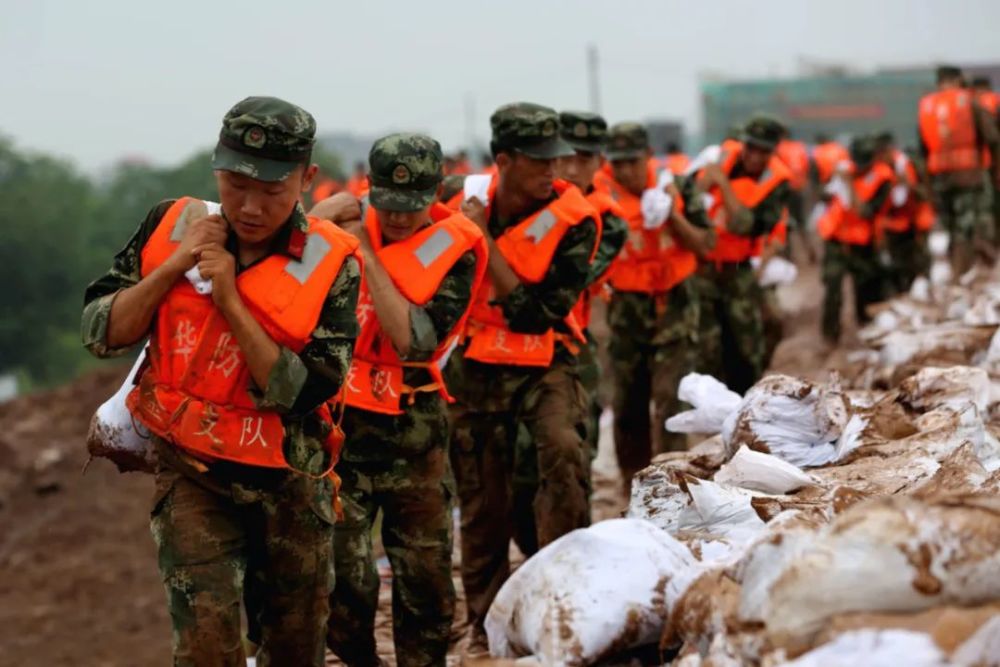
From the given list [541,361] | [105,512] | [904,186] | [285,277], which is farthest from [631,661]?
[105,512]

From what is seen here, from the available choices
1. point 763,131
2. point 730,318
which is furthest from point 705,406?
point 763,131

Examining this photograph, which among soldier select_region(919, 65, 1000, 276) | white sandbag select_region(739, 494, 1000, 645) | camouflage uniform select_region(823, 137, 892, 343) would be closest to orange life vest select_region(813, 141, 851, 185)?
camouflage uniform select_region(823, 137, 892, 343)

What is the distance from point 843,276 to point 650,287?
6.46 meters

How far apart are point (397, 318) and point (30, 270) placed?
65.9 metres

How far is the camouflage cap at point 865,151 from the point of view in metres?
14.4

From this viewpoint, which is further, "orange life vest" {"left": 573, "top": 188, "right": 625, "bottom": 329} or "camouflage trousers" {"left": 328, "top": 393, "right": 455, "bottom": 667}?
"orange life vest" {"left": 573, "top": 188, "right": 625, "bottom": 329}

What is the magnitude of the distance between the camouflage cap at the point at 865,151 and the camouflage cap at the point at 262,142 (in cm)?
1113

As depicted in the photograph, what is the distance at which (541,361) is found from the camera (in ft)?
20.5

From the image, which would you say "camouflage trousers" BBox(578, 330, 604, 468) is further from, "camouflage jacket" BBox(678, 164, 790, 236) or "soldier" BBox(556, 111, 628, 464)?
"camouflage jacket" BBox(678, 164, 790, 236)

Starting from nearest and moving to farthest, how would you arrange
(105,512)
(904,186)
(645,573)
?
(645,573) → (904,186) → (105,512)

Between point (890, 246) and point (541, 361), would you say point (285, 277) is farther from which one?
point (890, 246)

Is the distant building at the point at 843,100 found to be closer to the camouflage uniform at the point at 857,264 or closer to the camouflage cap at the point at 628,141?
the camouflage uniform at the point at 857,264

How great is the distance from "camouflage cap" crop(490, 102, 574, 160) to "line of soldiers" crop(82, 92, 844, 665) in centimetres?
1

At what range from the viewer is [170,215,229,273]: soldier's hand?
3953 millimetres
